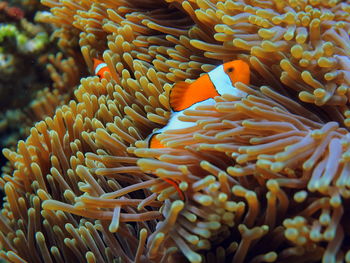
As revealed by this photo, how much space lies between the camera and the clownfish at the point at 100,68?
1925mm

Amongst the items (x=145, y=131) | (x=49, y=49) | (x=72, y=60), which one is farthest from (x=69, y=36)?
(x=145, y=131)

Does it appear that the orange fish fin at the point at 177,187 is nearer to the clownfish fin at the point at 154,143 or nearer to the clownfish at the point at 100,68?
the clownfish fin at the point at 154,143

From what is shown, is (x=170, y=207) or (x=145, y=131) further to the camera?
(x=145, y=131)

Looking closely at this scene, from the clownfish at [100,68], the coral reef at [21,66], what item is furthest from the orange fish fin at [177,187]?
the coral reef at [21,66]

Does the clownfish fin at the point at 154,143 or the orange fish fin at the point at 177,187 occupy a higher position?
the clownfish fin at the point at 154,143

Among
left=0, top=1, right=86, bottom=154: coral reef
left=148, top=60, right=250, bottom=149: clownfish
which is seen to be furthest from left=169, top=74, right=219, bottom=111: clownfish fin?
left=0, top=1, right=86, bottom=154: coral reef

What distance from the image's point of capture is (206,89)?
4.44ft

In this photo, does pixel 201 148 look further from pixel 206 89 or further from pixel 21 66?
pixel 21 66

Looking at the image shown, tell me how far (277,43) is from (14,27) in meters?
2.20

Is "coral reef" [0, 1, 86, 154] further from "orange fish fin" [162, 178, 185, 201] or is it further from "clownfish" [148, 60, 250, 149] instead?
"orange fish fin" [162, 178, 185, 201]

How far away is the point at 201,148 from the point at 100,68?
1047 millimetres

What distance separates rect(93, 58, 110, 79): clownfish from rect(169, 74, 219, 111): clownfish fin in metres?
0.68

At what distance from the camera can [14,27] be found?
2697 mm

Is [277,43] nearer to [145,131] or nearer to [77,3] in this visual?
[145,131]
